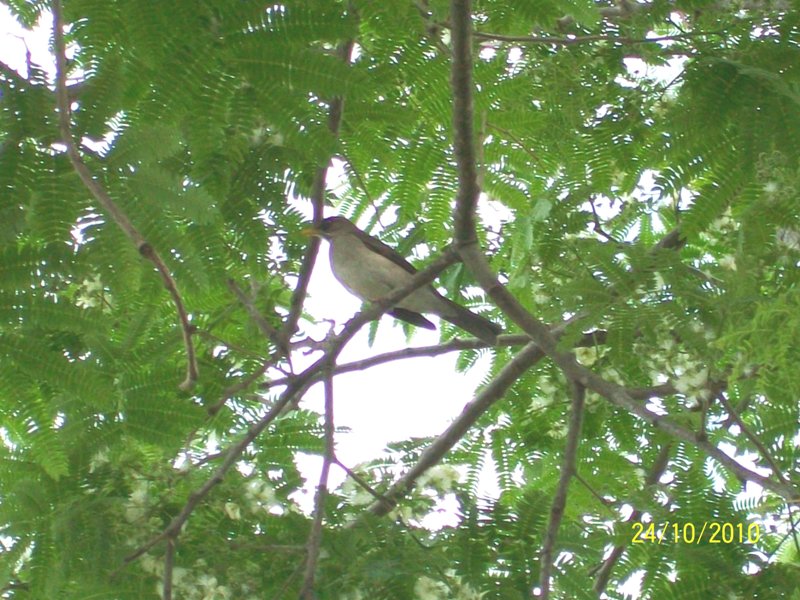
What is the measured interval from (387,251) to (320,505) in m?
3.25

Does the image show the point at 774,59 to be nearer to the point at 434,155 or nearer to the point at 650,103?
the point at 650,103

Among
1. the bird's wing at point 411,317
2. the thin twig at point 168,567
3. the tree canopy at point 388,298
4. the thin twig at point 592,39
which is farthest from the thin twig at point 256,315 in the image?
the bird's wing at point 411,317

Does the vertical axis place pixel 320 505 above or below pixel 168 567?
above

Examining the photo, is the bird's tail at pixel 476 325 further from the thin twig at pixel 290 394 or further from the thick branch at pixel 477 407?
the thin twig at pixel 290 394

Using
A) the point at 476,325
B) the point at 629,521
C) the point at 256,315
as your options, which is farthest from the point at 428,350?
the point at 629,521

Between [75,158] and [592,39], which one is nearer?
[75,158]

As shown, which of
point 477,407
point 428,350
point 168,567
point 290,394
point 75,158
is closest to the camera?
point 75,158

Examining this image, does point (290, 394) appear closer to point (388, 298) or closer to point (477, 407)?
point (388, 298)

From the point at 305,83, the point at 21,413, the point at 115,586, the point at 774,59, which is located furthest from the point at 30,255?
the point at 774,59

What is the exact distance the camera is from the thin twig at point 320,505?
367cm

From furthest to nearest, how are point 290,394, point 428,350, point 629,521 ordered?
point 428,350 → point 290,394 → point 629,521
